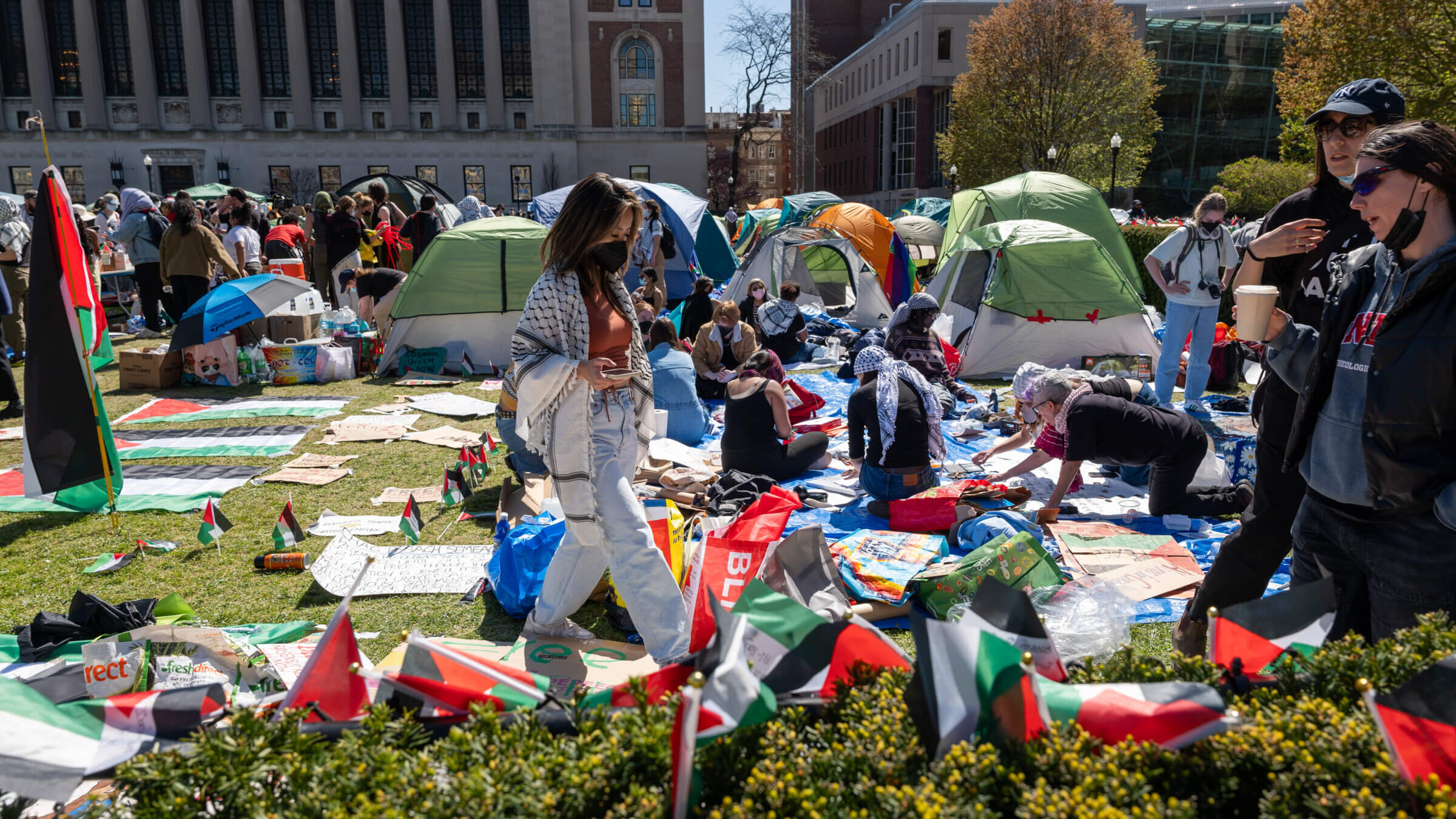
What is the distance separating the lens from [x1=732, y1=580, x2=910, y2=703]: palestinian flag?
5.55 feet

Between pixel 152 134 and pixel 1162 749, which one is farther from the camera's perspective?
pixel 152 134

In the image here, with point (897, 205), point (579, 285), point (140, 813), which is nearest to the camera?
point (140, 813)

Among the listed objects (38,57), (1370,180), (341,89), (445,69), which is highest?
(38,57)

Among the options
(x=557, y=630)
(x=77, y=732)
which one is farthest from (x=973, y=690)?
(x=557, y=630)

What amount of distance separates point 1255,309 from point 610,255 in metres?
1.99

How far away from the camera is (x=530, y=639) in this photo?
360cm

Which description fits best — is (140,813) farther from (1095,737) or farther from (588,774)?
(1095,737)

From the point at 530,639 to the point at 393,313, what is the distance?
7.15 metres

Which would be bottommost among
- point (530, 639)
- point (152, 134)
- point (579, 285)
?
point (530, 639)

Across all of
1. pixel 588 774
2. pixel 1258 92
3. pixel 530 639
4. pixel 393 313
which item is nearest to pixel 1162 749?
pixel 588 774

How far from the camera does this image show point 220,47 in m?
41.5

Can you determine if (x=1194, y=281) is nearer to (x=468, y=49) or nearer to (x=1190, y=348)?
(x=1190, y=348)

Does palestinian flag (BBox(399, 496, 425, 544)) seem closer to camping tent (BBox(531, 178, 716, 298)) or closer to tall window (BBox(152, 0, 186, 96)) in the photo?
camping tent (BBox(531, 178, 716, 298))

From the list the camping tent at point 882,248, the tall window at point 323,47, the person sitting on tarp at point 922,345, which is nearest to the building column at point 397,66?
the tall window at point 323,47
